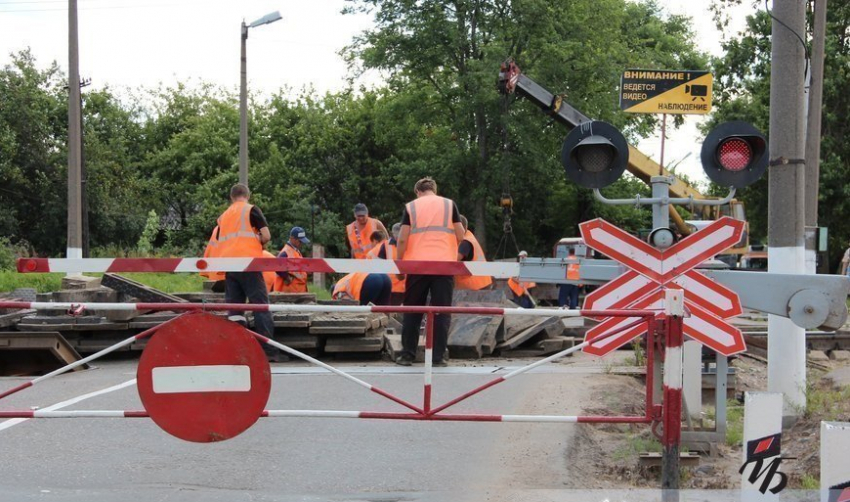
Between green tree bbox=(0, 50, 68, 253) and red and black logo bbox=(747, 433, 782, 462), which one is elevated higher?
green tree bbox=(0, 50, 68, 253)

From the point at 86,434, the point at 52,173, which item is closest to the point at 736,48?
the point at 52,173

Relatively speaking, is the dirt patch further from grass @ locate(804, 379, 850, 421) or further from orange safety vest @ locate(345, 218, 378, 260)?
orange safety vest @ locate(345, 218, 378, 260)

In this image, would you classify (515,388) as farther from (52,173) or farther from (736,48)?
(52,173)

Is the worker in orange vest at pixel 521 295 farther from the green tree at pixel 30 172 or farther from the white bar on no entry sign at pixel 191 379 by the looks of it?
the green tree at pixel 30 172

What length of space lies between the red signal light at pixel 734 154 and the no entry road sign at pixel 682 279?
2.32 feet

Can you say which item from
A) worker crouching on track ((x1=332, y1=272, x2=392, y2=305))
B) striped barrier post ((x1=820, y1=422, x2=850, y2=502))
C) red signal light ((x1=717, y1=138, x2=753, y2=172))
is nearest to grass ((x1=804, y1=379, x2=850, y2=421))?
red signal light ((x1=717, y1=138, x2=753, y2=172))

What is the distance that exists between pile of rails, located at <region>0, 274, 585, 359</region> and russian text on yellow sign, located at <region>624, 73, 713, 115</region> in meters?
4.17

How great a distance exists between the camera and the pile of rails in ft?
36.2

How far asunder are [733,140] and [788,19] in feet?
4.63

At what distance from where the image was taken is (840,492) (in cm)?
460

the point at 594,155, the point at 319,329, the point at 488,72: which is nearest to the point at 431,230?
the point at 319,329

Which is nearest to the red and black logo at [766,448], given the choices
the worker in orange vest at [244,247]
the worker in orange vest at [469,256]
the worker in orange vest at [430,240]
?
the worker in orange vest at [430,240]

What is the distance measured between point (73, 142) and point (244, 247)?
1108 cm

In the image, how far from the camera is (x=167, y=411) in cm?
532
